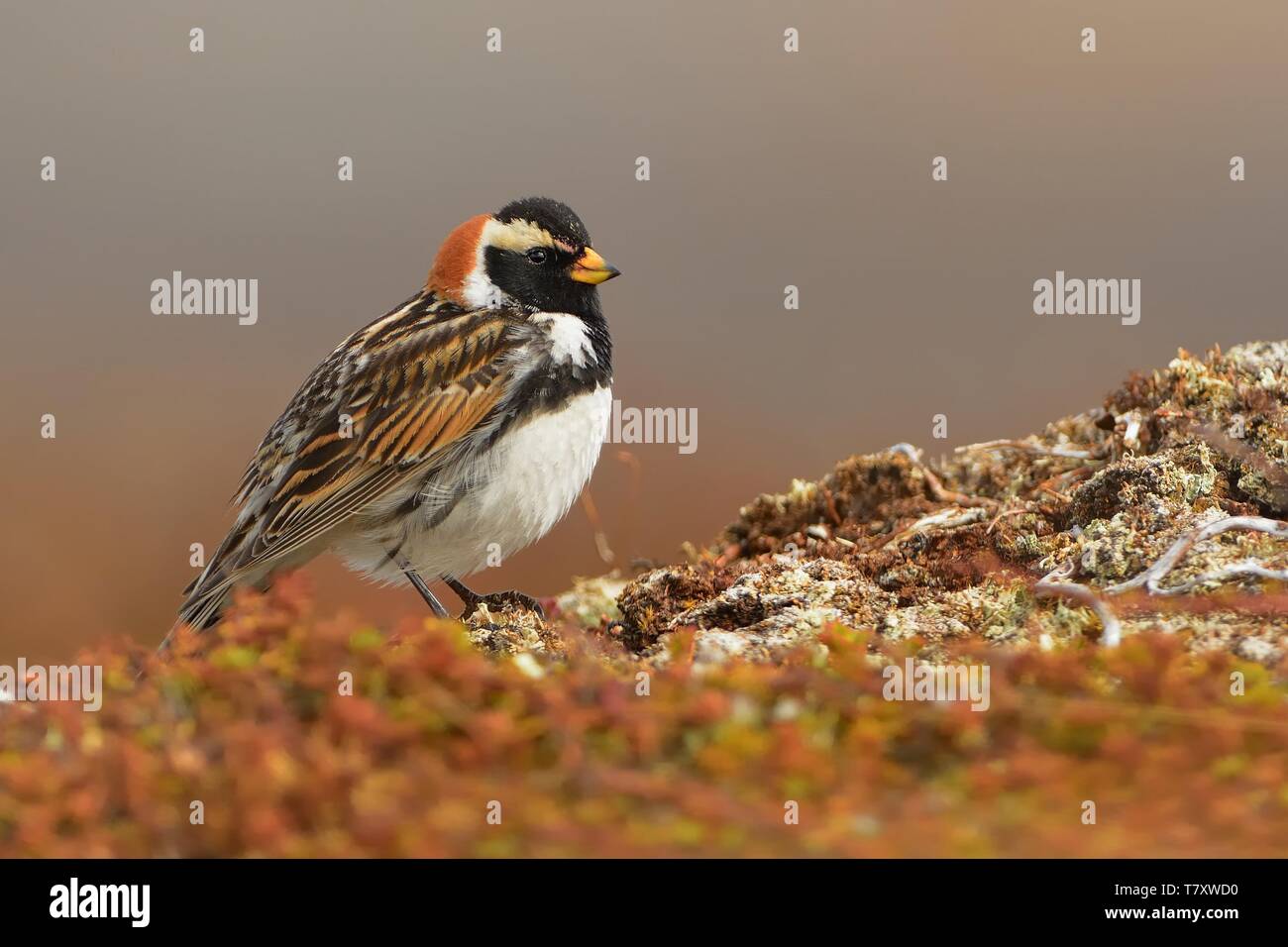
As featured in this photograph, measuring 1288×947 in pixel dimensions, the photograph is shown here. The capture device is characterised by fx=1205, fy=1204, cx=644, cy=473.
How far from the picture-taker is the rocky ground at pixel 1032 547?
4.14m

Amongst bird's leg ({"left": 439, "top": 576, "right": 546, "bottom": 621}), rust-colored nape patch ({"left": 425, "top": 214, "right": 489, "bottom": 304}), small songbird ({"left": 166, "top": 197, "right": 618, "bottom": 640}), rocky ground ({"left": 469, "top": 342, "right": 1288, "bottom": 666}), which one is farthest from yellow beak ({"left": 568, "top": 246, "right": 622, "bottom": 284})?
bird's leg ({"left": 439, "top": 576, "right": 546, "bottom": 621})

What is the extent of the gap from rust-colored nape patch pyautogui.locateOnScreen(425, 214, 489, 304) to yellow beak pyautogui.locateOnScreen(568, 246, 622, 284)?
1.96 feet

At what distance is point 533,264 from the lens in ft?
21.9

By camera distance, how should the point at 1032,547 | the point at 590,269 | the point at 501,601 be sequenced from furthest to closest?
the point at 590,269
the point at 501,601
the point at 1032,547

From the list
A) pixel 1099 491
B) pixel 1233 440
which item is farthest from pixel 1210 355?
pixel 1099 491

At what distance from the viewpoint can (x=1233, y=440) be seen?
5.18 meters

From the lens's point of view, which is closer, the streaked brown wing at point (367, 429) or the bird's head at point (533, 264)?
the streaked brown wing at point (367, 429)

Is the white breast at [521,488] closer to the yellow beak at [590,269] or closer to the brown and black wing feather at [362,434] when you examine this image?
the brown and black wing feather at [362,434]

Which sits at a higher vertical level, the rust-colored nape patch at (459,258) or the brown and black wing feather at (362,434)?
the rust-colored nape patch at (459,258)

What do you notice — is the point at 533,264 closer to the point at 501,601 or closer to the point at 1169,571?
the point at 501,601

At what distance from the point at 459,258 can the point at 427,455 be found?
1529 millimetres

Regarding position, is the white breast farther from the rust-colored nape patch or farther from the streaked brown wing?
the rust-colored nape patch

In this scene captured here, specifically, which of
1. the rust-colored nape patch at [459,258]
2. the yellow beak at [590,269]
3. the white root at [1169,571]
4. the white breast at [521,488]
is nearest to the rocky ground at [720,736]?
the white root at [1169,571]

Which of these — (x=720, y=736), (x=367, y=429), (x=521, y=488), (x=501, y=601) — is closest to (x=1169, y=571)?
(x=720, y=736)
